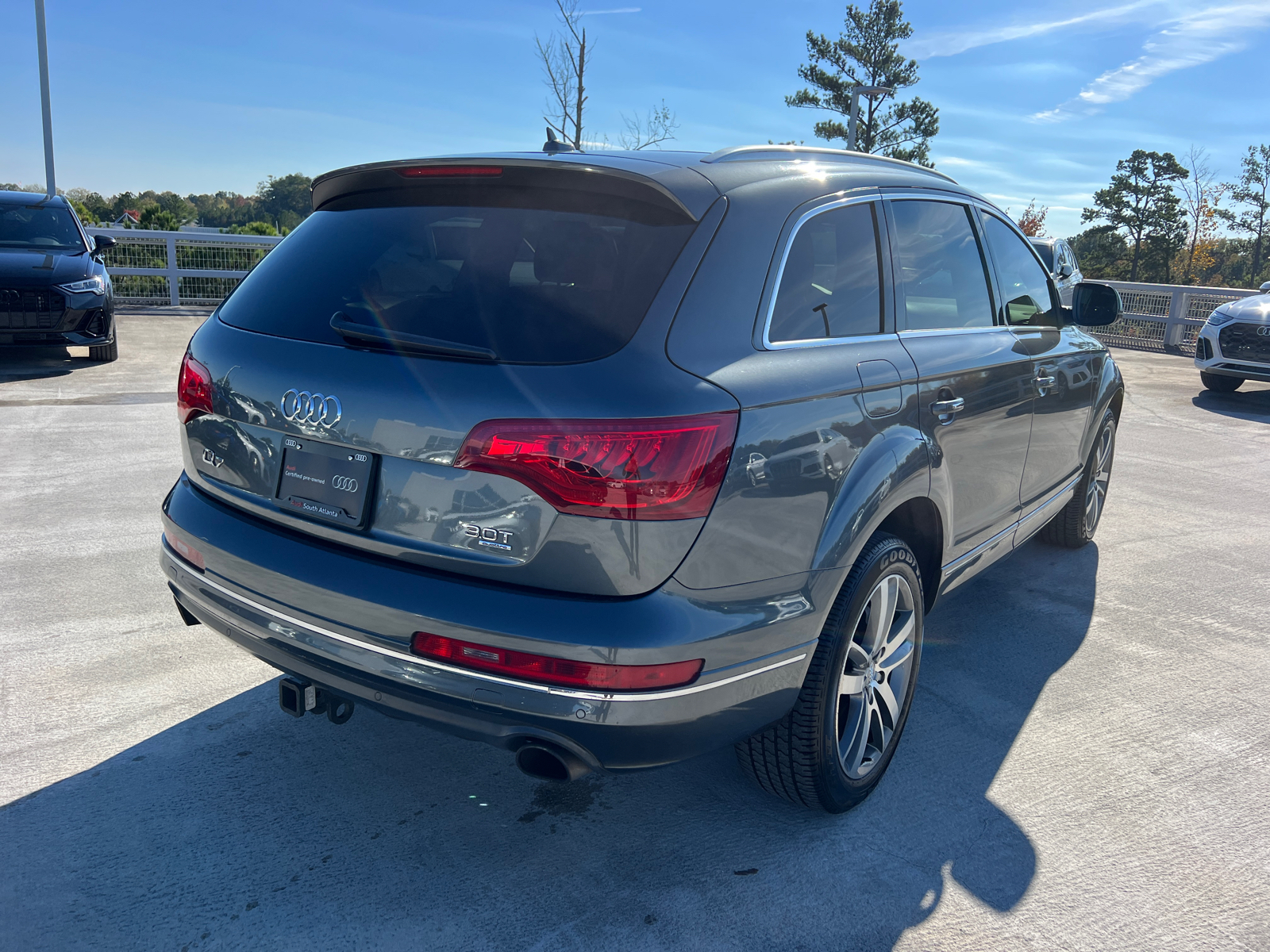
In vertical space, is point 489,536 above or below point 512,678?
above

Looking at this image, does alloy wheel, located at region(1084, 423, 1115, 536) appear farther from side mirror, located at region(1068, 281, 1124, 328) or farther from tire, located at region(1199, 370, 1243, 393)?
tire, located at region(1199, 370, 1243, 393)

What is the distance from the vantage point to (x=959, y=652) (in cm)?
401

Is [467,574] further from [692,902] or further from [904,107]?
[904,107]

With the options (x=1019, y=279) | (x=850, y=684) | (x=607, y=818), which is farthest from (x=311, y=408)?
(x=1019, y=279)

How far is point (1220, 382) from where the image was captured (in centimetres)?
1275

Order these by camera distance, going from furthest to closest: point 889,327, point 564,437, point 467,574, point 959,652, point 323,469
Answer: point 959,652
point 889,327
point 323,469
point 467,574
point 564,437

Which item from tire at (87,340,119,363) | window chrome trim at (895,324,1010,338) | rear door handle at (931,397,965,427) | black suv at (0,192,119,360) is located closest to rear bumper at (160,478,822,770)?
rear door handle at (931,397,965,427)

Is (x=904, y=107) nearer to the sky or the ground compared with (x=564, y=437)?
nearer to the sky

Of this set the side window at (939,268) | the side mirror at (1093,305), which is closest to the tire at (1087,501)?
the side mirror at (1093,305)

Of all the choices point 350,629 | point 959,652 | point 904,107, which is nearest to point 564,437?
point 350,629

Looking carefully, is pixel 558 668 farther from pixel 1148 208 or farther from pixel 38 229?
pixel 1148 208

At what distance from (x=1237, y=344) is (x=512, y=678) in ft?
42.6

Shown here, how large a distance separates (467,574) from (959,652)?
265 cm

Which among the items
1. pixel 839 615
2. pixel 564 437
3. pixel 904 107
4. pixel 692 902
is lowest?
pixel 692 902
